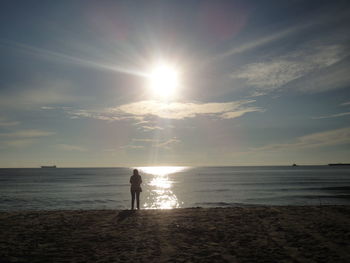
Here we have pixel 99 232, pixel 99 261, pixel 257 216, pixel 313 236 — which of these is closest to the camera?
pixel 99 261

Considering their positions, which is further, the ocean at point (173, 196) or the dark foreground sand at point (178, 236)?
the ocean at point (173, 196)

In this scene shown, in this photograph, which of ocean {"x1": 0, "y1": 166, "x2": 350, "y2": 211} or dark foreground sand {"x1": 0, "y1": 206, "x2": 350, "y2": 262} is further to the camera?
ocean {"x1": 0, "y1": 166, "x2": 350, "y2": 211}

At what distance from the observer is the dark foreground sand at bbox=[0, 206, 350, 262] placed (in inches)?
327

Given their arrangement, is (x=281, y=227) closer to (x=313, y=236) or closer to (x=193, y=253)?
(x=313, y=236)

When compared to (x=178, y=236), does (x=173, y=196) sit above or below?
below

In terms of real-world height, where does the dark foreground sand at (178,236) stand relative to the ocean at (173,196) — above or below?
above

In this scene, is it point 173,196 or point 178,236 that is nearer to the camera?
point 178,236

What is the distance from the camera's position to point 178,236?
34.9 ft

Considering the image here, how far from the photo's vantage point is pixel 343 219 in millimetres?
12969

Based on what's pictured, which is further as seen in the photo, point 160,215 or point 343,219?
point 160,215

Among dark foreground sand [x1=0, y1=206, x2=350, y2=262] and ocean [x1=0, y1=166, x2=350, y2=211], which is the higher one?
dark foreground sand [x1=0, y1=206, x2=350, y2=262]

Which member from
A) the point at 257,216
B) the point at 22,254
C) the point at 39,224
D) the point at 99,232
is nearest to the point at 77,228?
the point at 99,232

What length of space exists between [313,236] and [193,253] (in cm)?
475

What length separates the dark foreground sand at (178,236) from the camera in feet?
27.3
